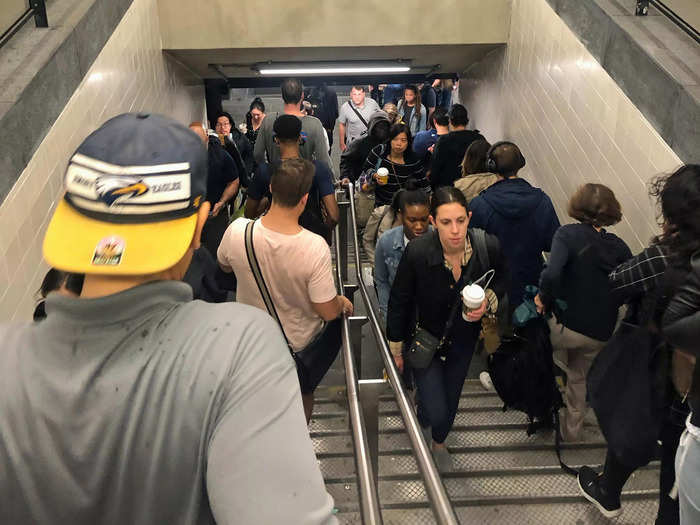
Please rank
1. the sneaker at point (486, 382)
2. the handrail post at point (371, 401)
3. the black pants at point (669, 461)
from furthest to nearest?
the sneaker at point (486, 382)
the handrail post at point (371, 401)
the black pants at point (669, 461)

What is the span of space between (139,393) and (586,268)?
2.42 meters

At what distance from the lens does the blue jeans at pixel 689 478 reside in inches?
55.6

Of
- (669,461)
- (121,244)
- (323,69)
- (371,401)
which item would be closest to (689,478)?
(669,461)

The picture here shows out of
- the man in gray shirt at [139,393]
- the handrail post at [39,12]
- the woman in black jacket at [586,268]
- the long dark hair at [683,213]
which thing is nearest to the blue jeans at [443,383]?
the woman in black jacket at [586,268]

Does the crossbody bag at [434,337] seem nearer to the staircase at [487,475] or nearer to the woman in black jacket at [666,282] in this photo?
the staircase at [487,475]

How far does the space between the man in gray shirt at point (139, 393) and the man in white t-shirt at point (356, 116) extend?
660 centimetres

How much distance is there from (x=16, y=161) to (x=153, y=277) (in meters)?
2.28

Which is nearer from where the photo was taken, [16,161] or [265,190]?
[16,161]

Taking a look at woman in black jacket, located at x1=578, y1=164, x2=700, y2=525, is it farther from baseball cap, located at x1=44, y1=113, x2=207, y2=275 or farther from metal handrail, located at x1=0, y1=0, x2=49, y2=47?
metal handrail, located at x1=0, y1=0, x2=49, y2=47

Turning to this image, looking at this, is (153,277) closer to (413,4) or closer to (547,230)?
(547,230)

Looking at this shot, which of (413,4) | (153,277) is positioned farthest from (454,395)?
(413,4)

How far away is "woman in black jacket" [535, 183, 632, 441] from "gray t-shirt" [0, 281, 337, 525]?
7.45 feet

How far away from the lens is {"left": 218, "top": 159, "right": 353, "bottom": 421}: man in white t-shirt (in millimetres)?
2297

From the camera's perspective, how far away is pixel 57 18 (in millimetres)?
3484
